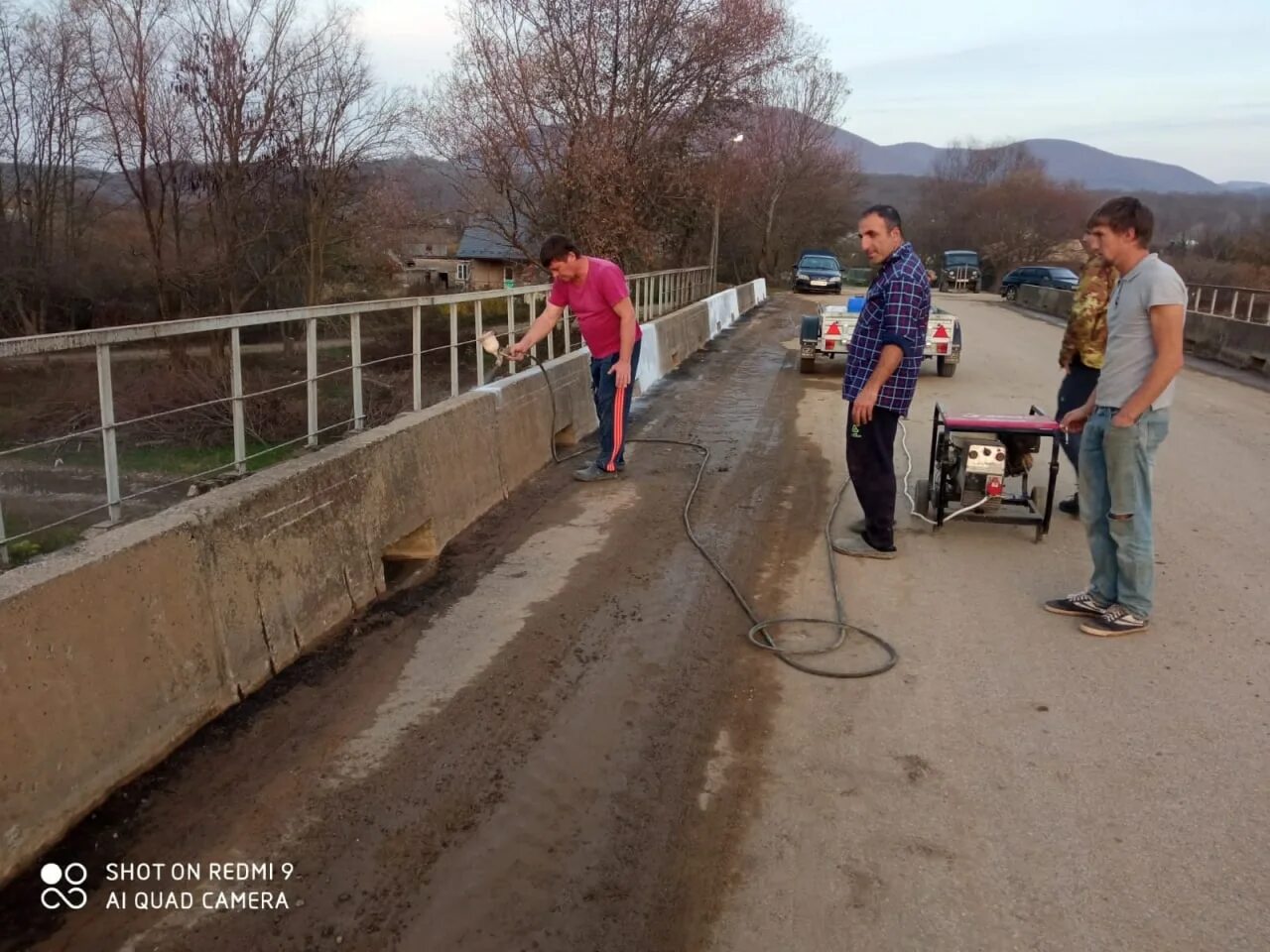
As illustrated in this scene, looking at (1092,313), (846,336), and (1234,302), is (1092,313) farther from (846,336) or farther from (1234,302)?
(1234,302)

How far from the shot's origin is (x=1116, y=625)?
4.81 meters

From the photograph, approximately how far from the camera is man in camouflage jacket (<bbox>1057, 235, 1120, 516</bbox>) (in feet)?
20.7

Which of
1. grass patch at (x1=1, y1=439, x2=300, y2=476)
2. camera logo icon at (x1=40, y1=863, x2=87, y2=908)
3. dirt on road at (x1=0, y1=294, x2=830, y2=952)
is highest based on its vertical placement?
dirt on road at (x1=0, y1=294, x2=830, y2=952)

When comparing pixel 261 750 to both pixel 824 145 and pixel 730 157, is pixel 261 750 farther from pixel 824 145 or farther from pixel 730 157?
pixel 824 145

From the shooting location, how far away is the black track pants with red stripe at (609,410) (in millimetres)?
7688

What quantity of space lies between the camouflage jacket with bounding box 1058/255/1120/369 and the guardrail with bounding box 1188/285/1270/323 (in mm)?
14828

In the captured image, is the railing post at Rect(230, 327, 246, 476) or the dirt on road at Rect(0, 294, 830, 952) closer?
the dirt on road at Rect(0, 294, 830, 952)

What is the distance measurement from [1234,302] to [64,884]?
2311 cm

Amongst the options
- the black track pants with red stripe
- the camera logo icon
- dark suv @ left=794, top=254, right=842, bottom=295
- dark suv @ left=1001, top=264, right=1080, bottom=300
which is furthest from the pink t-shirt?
dark suv @ left=1001, top=264, right=1080, bottom=300

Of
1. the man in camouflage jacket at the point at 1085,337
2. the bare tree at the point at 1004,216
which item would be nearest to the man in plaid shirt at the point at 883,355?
the man in camouflage jacket at the point at 1085,337

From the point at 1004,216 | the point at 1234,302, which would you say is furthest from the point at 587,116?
the point at 1004,216

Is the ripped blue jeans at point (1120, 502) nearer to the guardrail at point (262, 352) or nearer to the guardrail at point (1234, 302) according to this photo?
the guardrail at point (262, 352)

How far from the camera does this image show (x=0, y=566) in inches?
155

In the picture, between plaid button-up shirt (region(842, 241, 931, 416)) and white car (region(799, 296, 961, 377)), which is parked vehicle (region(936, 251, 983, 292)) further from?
plaid button-up shirt (region(842, 241, 931, 416))
